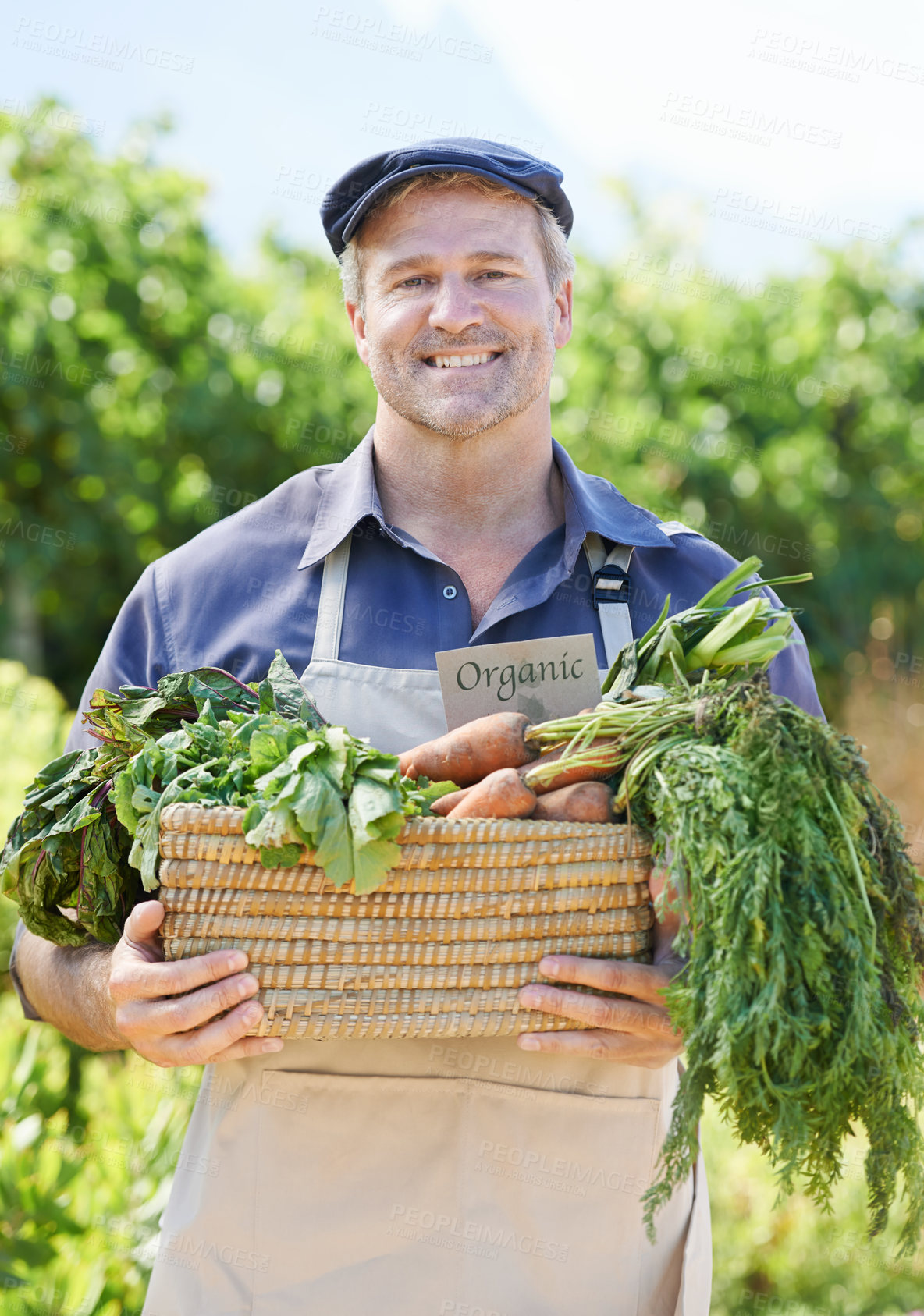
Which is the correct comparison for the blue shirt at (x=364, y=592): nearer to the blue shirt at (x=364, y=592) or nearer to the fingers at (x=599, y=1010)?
the blue shirt at (x=364, y=592)

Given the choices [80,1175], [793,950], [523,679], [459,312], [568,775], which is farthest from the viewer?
[80,1175]

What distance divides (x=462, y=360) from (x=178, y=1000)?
134 centimetres

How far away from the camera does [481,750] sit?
1.82m

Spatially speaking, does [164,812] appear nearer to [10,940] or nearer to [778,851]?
[778,851]

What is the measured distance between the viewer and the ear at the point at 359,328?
249 centimetres

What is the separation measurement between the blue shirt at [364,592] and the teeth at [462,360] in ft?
0.98

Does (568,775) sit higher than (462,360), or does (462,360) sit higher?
(462,360)

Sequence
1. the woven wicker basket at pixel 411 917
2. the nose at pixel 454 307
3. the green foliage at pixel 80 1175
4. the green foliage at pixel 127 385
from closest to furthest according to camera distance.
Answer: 1. the woven wicker basket at pixel 411 917
2. the nose at pixel 454 307
3. the green foliage at pixel 80 1175
4. the green foliage at pixel 127 385

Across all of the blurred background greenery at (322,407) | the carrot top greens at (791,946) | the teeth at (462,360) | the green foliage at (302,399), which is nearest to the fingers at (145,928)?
the carrot top greens at (791,946)

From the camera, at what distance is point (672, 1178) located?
1534 mm

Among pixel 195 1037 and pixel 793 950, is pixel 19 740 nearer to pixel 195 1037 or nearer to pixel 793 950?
pixel 195 1037

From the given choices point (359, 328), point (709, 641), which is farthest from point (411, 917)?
point (359, 328)

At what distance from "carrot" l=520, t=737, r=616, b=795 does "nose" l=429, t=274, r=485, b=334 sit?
931 mm

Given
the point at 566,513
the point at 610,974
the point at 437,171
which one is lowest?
the point at 610,974
